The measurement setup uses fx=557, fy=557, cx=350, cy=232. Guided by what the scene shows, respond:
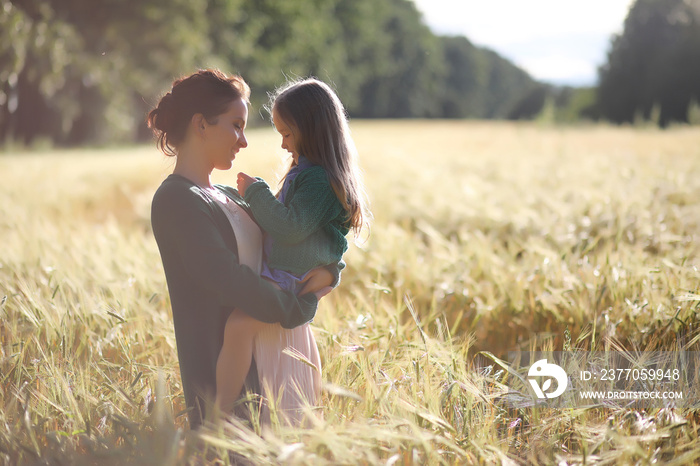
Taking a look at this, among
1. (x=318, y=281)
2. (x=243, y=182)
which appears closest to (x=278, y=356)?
(x=318, y=281)

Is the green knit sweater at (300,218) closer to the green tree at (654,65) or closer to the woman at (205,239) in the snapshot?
the woman at (205,239)

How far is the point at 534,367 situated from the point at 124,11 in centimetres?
1469

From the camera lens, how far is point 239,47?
67.4 ft

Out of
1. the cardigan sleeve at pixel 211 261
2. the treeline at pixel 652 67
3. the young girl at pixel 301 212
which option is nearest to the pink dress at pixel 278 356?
the young girl at pixel 301 212

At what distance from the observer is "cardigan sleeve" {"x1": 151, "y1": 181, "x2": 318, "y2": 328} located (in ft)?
4.75

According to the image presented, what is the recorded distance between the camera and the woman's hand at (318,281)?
63.6 inches

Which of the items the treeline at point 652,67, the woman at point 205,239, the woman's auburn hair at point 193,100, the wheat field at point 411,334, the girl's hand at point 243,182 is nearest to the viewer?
the wheat field at point 411,334

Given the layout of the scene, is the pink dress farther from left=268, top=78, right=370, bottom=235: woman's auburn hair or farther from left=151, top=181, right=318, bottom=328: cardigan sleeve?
left=268, top=78, right=370, bottom=235: woman's auburn hair

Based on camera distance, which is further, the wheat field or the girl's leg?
the girl's leg

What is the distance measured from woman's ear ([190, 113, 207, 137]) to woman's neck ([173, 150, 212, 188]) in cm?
7

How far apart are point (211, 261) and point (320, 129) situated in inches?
20.0

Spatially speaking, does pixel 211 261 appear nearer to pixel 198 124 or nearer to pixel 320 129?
pixel 198 124

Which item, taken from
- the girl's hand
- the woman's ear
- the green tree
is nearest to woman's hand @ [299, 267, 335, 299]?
the girl's hand

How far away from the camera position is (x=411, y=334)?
7.53ft
